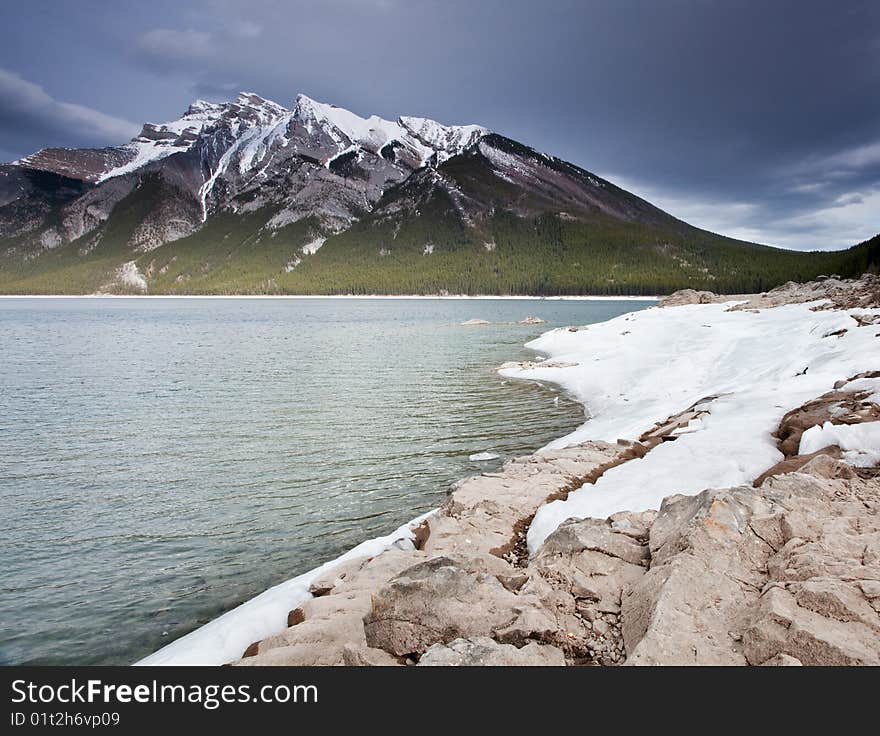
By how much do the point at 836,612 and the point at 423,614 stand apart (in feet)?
14.2

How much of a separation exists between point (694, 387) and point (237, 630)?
24.8 m

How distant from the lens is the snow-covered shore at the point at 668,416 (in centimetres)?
928

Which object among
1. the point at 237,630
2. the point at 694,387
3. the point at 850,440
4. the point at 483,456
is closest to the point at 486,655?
the point at 237,630

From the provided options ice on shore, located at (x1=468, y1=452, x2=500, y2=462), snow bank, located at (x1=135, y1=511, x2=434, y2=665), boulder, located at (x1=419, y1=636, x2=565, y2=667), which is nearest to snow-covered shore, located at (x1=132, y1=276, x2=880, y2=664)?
snow bank, located at (x1=135, y1=511, x2=434, y2=665)

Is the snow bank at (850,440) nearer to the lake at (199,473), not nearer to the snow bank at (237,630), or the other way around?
the lake at (199,473)

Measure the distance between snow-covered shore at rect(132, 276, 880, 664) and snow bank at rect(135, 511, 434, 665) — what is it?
0.07 feet

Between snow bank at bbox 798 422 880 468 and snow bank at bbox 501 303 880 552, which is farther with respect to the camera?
snow bank at bbox 501 303 880 552

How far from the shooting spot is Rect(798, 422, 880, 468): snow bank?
9.36 metres

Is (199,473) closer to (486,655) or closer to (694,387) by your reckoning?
(486,655)

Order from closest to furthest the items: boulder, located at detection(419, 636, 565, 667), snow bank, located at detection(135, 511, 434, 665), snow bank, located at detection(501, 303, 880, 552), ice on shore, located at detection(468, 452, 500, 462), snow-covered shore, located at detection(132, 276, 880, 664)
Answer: boulder, located at detection(419, 636, 565, 667), snow bank, located at detection(135, 511, 434, 665), snow-covered shore, located at detection(132, 276, 880, 664), snow bank, located at detection(501, 303, 880, 552), ice on shore, located at detection(468, 452, 500, 462)

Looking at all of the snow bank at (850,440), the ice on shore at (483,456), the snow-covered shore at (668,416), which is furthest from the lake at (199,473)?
the snow bank at (850,440)

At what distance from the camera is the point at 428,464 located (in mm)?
18375

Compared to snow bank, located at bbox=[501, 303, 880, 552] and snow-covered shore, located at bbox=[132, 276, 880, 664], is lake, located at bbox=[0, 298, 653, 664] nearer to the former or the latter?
snow-covered shore, located at bbox=[132, 276, 880, 664]
